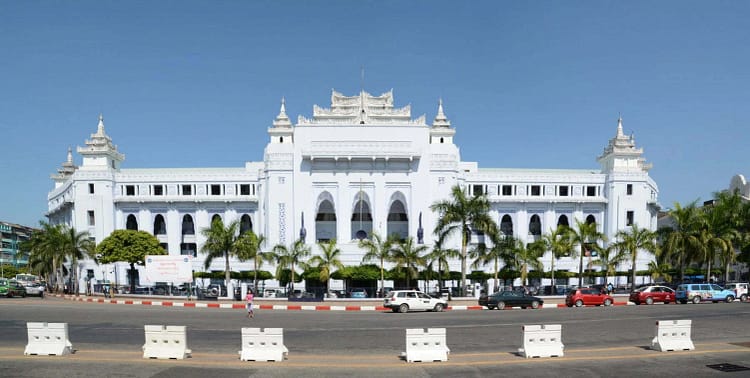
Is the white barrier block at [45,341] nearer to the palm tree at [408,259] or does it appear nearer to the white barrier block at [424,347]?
the white barrier block at [424,347]

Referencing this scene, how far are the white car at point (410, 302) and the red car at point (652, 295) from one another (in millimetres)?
14010

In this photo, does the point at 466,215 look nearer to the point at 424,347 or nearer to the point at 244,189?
the point at 424,347

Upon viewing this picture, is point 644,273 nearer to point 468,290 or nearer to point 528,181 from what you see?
point 528,181

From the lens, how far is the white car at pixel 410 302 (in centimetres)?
2691

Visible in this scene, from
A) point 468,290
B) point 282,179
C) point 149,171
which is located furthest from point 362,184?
point 149,171

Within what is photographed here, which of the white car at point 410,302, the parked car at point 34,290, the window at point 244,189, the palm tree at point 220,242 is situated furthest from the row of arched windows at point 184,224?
the white car at point 410,302

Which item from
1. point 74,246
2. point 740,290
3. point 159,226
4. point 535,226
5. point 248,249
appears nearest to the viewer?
point 740,290

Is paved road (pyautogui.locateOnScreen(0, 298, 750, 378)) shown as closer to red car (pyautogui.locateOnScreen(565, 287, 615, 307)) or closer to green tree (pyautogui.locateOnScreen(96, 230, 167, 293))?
red car (pyautogui.locateOnScreen(565, 287, 615, 307))

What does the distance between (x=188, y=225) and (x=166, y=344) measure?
1900 inches

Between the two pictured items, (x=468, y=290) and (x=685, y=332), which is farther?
(x=468, y=290)

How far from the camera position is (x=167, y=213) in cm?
5575

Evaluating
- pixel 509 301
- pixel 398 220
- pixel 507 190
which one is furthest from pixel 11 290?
pixel 507 190

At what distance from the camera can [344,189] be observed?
168ft

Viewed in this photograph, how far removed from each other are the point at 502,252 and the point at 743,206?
26479mm
